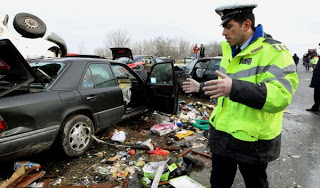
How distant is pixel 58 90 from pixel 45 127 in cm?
54

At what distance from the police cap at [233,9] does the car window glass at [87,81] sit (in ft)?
8.02

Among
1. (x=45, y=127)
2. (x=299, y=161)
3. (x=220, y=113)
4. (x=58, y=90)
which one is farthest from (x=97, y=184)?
(x=299, y=161)

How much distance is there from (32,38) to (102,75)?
504 centimetres

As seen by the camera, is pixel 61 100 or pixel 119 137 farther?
pixel 119 137

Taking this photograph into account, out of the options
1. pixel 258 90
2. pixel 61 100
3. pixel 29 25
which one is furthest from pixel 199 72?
pixel 29 25

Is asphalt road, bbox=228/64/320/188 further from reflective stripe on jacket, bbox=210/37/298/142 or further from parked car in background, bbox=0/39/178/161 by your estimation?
parked car in background, bbox=0/39/178/161

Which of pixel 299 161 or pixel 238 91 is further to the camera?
pixel 299 161

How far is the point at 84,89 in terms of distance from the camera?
3193mm

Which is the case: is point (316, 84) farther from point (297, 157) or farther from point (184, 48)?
point (184, 48)

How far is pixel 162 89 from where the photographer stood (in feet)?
13.9

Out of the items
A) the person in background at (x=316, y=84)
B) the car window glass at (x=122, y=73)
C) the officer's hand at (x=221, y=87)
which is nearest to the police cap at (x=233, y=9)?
the officer's hand at (x=221, y=87)

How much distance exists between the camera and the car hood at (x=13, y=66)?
2.19 metres

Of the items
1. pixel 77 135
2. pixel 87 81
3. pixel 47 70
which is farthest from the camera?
pixel 87 81

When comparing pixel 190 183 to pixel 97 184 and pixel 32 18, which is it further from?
pixel 32 18
